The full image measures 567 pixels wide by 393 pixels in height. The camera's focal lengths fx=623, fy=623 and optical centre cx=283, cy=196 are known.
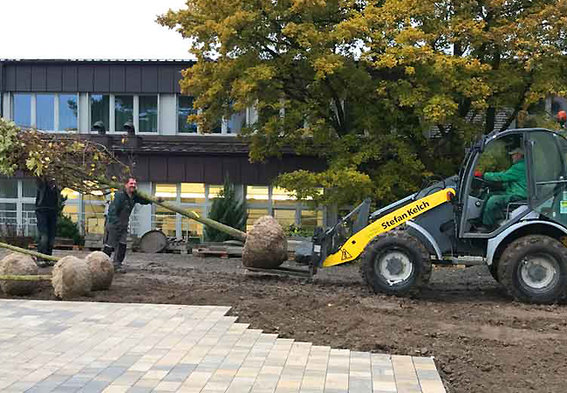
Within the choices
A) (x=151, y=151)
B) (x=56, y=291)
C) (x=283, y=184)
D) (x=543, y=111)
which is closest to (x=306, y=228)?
(x=283, y=184)

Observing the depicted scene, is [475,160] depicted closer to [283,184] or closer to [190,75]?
[283,184]

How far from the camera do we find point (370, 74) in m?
16.4

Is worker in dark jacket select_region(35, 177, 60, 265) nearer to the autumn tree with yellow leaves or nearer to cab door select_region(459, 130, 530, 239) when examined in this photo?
the autumn tree with yellow leaves

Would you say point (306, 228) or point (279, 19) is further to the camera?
point (306, 228)

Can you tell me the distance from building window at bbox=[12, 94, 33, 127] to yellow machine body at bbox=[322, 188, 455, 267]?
60.8 ft

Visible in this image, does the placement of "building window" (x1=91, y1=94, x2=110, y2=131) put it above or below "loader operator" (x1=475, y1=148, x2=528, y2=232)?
above

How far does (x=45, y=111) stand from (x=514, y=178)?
20141mm

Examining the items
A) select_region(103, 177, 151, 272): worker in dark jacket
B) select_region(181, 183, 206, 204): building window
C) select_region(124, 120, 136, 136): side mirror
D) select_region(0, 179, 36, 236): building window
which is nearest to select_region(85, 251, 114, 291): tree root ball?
select_region(103, 177, 151, 272): worker in dark jacket

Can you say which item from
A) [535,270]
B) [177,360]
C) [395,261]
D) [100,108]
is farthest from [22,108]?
[177,360]

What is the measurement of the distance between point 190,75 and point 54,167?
7294mm

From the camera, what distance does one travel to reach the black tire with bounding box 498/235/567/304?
31.7 ft

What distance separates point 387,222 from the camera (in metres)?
10.5

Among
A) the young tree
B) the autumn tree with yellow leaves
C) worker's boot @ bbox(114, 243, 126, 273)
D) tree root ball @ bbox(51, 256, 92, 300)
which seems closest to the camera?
tree root ball @ bbox(51, 256, 92, 300)

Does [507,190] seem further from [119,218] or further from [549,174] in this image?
[119,218]
